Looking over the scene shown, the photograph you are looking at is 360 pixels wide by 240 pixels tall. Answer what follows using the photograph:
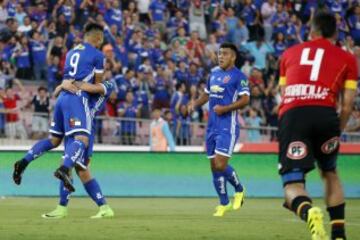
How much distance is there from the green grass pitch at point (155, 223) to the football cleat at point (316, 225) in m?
2.21

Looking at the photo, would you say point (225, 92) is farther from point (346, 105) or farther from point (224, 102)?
point (346, 105)

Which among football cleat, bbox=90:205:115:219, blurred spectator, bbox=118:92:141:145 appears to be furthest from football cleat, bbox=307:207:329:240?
blurred spectator, bbox=118:92:141:145

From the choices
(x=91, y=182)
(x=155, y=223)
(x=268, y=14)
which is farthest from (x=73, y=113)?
(x=268, y=14)

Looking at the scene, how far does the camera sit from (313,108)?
9.86 m

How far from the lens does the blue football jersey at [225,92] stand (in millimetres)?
16422

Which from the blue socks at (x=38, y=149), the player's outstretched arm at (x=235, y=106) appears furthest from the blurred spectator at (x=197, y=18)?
the blue socks at (x=38, y=149)

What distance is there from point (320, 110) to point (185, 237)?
254 centimetres

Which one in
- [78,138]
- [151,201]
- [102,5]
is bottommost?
[151,201]

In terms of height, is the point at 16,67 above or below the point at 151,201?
above

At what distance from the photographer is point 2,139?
78.1 ft

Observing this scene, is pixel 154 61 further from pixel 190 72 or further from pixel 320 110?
pixel 320 110

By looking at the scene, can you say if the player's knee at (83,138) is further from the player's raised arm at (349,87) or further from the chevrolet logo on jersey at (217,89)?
the player's raised arm at (349,87)

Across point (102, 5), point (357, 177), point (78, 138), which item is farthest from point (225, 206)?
point (102, 5)

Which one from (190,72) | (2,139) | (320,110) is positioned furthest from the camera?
(190,72)
